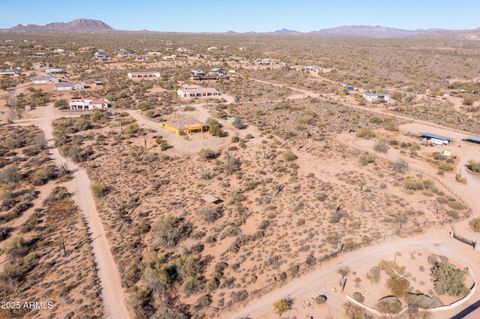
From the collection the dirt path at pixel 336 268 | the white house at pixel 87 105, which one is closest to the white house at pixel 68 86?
the white house at pixel 87 105

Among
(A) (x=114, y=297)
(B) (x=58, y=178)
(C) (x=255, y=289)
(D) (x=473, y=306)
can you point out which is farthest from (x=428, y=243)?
(B) (x=58, y=178)

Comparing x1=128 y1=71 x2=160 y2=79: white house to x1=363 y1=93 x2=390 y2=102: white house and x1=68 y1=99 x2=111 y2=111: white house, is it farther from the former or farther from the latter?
x1=363 y1=93 x2=390 y2=102: white house

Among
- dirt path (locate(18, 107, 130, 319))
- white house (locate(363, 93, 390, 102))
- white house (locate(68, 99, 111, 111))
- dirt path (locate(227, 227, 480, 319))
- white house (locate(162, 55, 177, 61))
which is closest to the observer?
dirt path (locate(227, 227, 480, 319))

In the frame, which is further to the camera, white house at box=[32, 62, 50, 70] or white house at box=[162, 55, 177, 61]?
white house at box=[162, 55, 177, 61]

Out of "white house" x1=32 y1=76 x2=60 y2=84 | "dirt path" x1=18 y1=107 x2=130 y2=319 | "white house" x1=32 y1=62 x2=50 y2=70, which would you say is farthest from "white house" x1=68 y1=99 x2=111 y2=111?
"white house" x1=32 y1=62 x2=50 y2=70

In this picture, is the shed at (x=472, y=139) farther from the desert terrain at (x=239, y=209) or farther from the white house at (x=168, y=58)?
the white house at (x=168, y=58)

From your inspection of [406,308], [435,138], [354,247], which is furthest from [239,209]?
[435,138]
